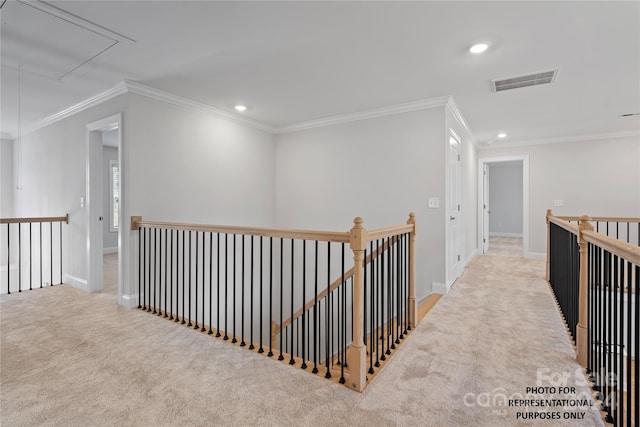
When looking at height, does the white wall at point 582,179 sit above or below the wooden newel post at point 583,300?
above

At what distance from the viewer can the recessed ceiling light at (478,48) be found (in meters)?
2.51

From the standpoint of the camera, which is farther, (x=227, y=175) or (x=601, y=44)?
(x=227, y=175)

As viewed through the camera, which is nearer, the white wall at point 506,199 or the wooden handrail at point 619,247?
the wooden handrail at point 619,247

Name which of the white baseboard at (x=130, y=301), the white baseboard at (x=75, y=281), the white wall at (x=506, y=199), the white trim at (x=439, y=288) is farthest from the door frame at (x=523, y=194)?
the white baseboard at (x=75, y=281)

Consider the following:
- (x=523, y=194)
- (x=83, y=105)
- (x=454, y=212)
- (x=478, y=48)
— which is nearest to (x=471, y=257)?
(x=523, y=194)

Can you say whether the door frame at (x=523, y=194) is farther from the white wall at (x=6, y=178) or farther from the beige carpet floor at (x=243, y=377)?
the white wall at (x=6, y=178)

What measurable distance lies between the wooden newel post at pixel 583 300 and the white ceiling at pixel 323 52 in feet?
4.91

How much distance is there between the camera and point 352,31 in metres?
2.34

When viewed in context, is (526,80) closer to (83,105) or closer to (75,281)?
(83,105)

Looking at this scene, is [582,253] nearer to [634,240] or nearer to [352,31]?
[352,31]

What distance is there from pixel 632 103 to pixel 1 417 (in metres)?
6.65

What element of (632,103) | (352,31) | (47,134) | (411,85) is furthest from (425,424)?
(47,134)

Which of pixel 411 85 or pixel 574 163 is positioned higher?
pixel 411 85

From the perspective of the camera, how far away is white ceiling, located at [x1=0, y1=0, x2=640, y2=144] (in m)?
2.12
